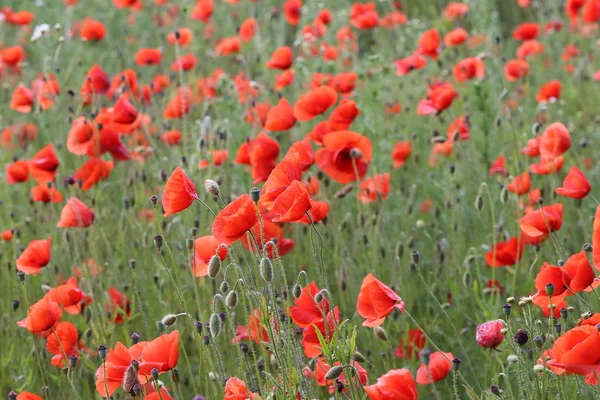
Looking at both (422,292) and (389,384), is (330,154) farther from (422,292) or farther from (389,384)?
(389,384)

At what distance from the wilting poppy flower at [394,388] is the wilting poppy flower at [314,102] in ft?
5.31

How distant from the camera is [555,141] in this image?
2.73 metres

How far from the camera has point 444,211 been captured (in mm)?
3594

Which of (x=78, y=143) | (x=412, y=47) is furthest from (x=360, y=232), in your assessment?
(x=412, y=47)

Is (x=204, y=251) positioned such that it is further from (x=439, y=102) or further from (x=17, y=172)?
(x=17, y=172)

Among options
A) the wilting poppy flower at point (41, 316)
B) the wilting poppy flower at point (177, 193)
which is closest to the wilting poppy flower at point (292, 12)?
the wilting poppy flower at point (41, 316)

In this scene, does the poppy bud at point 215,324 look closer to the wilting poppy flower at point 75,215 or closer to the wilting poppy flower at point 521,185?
the wilting poppy flower at point 75,215

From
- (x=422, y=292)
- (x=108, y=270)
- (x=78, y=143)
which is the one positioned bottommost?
(x=422, y=292)

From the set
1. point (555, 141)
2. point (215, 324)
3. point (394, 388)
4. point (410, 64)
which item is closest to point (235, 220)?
point (215, 324)

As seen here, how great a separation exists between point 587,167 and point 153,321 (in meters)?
1.99

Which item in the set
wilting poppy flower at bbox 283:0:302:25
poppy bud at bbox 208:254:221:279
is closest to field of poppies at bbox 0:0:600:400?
poppy bud at bbox 208:254:221:279

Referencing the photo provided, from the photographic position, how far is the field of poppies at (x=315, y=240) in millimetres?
1984

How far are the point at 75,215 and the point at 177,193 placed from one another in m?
0.82

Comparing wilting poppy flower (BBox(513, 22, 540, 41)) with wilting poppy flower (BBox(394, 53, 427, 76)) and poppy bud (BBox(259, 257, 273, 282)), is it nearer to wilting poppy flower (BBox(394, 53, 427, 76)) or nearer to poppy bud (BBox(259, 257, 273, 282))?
wilting poppy flower (BBox(394, 53, 427, 76))
